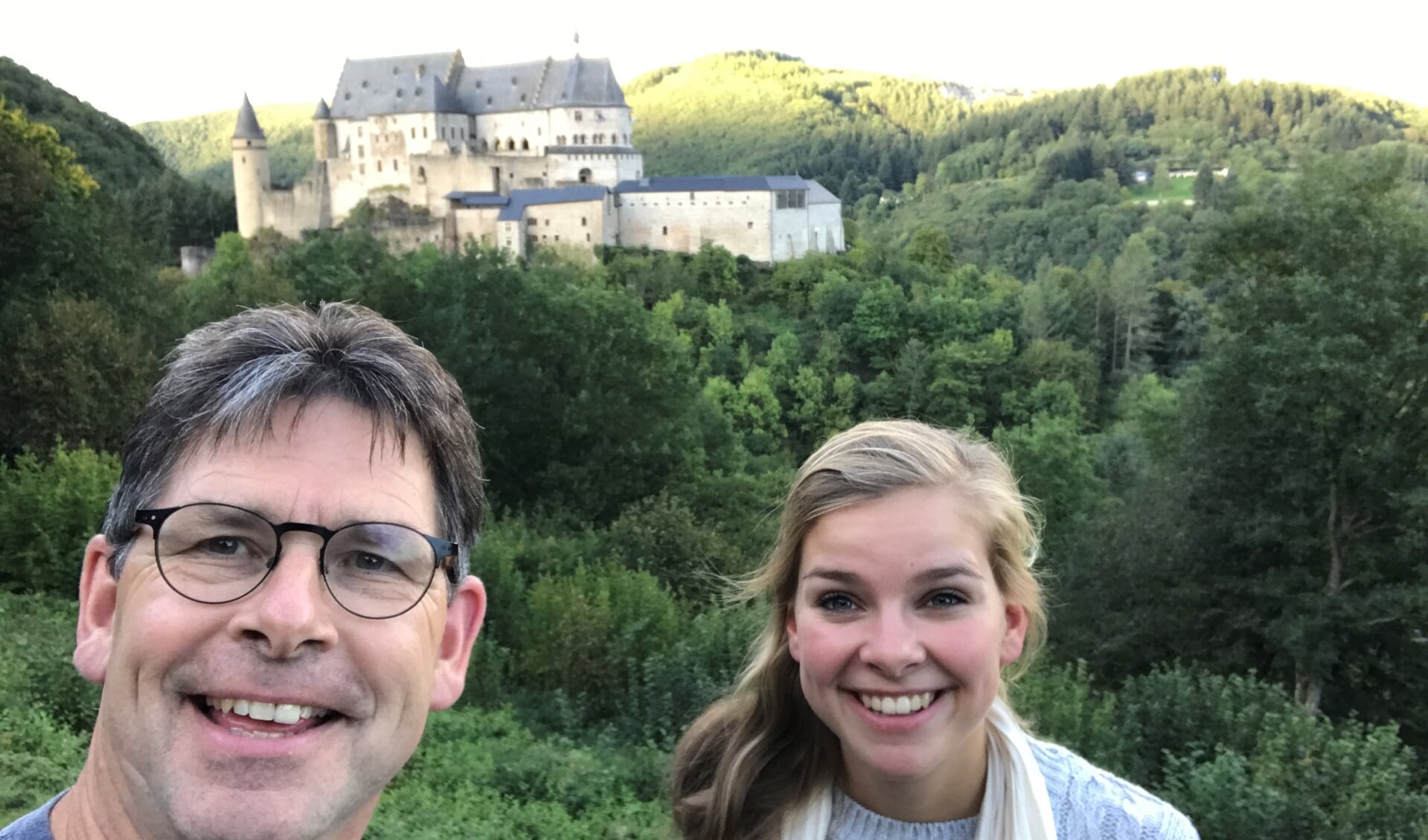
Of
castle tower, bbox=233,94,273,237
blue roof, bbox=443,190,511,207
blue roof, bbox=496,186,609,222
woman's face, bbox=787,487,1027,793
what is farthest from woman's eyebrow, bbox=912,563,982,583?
castle tower, bbox=233,94,273,237

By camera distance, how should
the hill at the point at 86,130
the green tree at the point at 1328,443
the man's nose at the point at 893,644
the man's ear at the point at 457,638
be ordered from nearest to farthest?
the man's ear at the point at 457,638, the man's nose at the point at 893,644, the green tree at the point at 1328,443, the hill at the point at 86,130

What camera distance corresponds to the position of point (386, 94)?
2448 inches

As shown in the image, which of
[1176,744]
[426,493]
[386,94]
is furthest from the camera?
[386,94]

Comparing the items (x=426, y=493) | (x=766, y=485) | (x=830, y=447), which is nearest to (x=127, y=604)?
(x=426, y=493)

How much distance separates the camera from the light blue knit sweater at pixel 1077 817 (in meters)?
2.05

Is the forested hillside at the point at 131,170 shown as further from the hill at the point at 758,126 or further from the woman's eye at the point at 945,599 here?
the woman's eye at the point at 945,599

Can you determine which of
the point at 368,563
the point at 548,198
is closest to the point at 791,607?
the point at 368,563

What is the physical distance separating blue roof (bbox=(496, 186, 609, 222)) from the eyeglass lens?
50.2 meters

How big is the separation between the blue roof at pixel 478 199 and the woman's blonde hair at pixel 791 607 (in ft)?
168

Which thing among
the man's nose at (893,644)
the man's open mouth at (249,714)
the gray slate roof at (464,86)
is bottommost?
the man's nose at (893,644)

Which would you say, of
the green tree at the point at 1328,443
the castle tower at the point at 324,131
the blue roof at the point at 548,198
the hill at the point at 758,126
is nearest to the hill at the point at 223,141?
the hill at the point at 758,126

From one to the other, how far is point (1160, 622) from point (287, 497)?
50.8 feet

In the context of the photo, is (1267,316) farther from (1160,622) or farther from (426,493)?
(426,493)

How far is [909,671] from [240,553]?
117cm
